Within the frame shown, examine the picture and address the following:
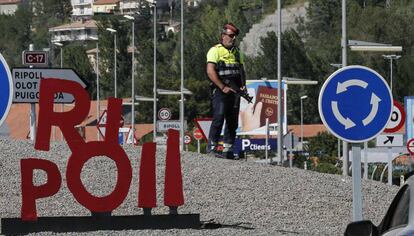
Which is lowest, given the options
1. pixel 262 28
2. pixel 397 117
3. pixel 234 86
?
pixel 397 117

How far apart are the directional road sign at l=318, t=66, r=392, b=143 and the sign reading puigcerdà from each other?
3738 millimetres

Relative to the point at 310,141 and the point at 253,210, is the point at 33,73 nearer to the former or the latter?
the point at 253,210

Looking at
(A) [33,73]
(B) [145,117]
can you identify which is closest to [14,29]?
(B) [145,117]

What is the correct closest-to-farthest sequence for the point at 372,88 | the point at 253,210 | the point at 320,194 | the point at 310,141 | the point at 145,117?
the point at 372,88 → the point at 253,210 → the point at 320,194 → the point at 310,141 → the point at 145,117

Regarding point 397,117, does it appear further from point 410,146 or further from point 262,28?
point 262,28

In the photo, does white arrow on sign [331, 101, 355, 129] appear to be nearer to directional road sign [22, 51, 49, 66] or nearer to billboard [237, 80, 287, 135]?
directional road sign [22, 51, 49, 66]

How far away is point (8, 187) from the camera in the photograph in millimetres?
17266

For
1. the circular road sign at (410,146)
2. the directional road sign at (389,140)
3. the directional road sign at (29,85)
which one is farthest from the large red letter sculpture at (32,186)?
the circular road sign at (410,146)

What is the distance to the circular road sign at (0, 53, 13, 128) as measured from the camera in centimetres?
1176

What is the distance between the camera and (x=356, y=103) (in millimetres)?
11781

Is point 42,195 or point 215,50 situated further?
point 215,50

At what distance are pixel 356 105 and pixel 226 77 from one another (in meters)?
7.88

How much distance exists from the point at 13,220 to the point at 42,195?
461 millimetres

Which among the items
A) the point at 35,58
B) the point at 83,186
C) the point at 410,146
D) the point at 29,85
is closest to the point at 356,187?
the point at 83,186
